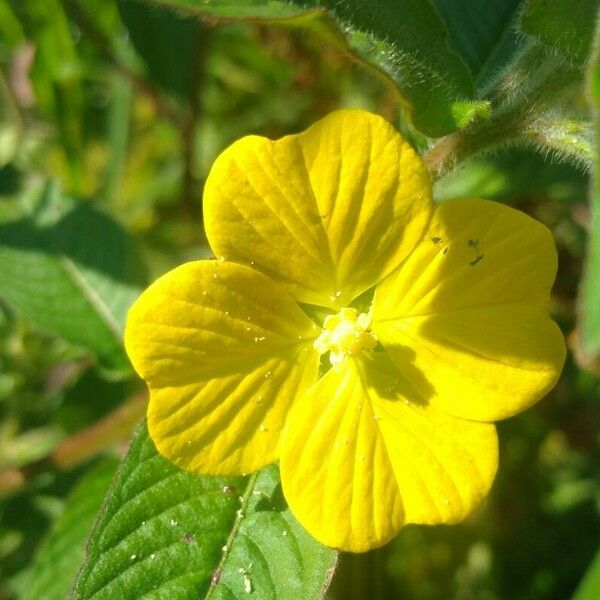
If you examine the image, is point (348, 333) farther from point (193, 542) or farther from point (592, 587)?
point (592, 587)

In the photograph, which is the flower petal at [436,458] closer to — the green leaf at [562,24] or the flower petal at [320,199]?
A: the flower petal at [320,199]

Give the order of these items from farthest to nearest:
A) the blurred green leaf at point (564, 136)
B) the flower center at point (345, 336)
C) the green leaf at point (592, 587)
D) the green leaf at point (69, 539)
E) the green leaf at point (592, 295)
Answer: the green leaf at point (69, 539)
the green leaf at point (592, 587)
the flower center at point (345, 336)
the blurred green leaf at point (564, 136)
the green leaf at point (592, 295)

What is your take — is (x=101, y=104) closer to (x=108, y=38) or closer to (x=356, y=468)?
(x=108, y=38)

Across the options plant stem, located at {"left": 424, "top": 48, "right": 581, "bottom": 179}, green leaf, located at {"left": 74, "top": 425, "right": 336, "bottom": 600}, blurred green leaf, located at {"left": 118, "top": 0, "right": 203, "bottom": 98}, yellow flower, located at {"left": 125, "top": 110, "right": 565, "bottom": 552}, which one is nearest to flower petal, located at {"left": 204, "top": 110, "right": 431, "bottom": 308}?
yellow flower, located at {"left": 125, "top": 110, "right": 565, "bottom": 552}

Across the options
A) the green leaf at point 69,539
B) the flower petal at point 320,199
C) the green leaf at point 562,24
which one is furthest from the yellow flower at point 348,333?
the green leaf at point 69,539

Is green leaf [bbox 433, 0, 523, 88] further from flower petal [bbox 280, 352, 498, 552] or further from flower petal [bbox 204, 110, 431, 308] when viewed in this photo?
flower petal [bbox 280, 352, 498, 552]

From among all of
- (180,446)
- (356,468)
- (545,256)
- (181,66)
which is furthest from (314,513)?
(181,66)
